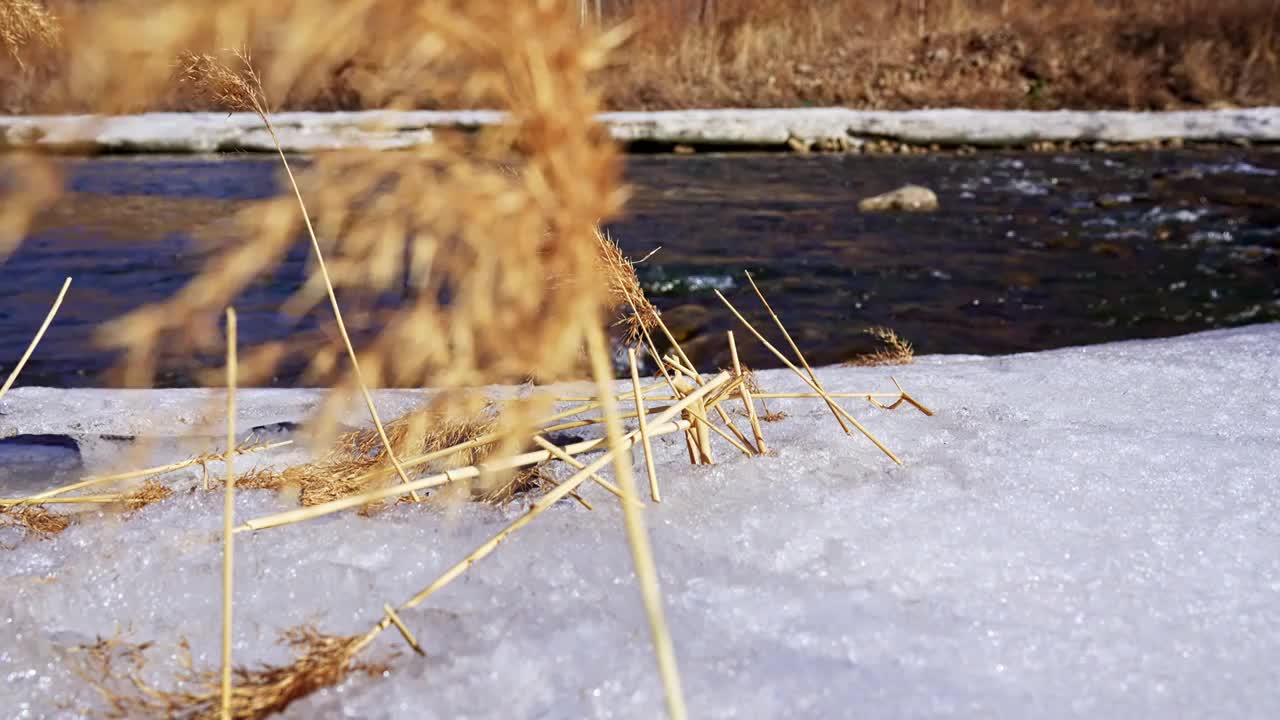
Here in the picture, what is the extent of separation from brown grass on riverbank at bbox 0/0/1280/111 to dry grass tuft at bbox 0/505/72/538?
10631 mm

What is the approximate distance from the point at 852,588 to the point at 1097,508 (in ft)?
1.21

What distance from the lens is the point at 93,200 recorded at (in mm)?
7066

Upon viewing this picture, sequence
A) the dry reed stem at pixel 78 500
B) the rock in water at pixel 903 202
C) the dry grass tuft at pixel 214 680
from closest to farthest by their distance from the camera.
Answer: the dry grass tuft at pixel 214 680, the dry reed stem at pixel 78 500, the rock in water at pixel 903 202

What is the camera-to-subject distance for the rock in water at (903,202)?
6.84 m

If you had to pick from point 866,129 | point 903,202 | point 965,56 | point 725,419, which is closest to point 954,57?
point 965,56

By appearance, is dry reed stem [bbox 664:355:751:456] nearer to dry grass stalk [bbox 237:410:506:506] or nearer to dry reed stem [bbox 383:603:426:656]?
dry grass stalk [bbox 237:410:506:506]

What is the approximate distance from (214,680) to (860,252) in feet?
16.7

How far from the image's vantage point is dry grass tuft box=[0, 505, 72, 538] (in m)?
1.21

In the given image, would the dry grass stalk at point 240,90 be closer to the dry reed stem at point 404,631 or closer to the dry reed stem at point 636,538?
the dry reed stem at point 404,631

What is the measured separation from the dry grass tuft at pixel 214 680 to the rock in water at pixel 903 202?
6295 mm

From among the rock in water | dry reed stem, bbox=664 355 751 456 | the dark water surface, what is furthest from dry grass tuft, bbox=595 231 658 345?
the rock in water

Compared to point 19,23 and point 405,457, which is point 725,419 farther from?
point 19,23

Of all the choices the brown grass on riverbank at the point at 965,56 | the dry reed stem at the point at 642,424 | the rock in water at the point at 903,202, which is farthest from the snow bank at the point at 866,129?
the dry reed stem at the point at 642,424

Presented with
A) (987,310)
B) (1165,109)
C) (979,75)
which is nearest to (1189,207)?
(987,310)
